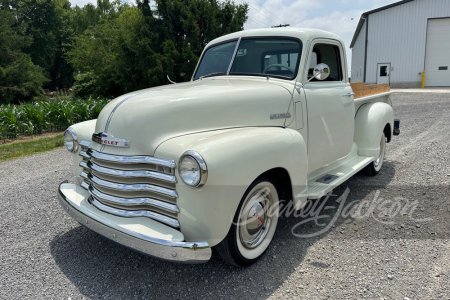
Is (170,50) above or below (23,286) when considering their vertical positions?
above

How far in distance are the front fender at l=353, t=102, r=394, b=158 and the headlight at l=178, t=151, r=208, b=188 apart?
11.1 feet

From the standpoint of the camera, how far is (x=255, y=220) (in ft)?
9.44

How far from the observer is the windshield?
3.67 m

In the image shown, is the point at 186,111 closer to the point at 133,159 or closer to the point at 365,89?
the point at 133,159

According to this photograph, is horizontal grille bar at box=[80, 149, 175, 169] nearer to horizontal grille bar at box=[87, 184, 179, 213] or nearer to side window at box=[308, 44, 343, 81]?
horizontal grille bar at box=[87, 184, 179, 213]

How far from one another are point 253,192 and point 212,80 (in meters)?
1.49

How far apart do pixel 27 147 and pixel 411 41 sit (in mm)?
24445

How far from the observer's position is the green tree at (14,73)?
75.3 ft

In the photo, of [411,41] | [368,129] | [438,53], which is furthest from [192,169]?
[438,53]

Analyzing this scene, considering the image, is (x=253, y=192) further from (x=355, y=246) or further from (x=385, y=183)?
(x=385, y=183)

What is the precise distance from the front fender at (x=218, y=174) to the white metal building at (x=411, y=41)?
82.1 feet

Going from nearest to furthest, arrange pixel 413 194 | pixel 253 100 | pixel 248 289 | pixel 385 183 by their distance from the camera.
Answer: pixel 248 289 → pixel 253 100 → pixel 413 194 → pixel 385 183

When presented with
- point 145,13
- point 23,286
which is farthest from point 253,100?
point 145,13

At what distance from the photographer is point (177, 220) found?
8.00ft
